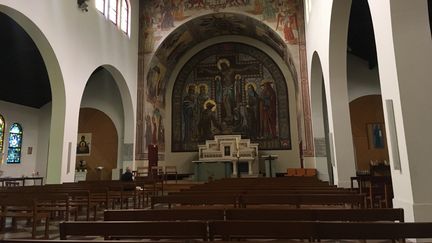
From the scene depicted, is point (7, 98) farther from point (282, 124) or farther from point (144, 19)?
point (282, 124)

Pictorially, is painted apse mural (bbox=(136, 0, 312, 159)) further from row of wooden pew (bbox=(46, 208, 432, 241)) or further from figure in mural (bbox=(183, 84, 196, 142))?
row of wooden pew (bbox=(46, 208, 432, 241))

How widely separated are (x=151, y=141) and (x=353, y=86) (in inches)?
394

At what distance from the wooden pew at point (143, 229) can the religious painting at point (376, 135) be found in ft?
47.9

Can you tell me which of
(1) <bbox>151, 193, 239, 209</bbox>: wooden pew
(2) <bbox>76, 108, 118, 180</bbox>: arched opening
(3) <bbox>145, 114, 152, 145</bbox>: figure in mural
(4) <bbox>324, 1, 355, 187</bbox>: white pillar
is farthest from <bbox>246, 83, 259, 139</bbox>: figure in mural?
(1) <bbox>151, 193, 239, 209</bbox>: wooden pew

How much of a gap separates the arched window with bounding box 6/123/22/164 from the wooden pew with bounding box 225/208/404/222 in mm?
15063

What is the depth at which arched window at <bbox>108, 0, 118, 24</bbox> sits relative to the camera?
1241 centimetres

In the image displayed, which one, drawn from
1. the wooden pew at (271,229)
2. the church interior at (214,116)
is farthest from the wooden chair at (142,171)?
the wooden pew at (271,229)

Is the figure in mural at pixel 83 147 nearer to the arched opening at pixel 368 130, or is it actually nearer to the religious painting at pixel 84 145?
the religious painting at pixel 84 145

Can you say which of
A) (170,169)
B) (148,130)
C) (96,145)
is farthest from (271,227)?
(170,169)

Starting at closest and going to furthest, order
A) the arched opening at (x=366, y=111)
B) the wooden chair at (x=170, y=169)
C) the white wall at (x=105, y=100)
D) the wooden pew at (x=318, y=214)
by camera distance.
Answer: the wooden pew at (x=318, y=214) < the arched opening at (x=366, y=111) < the white wall at (x=105, y=100) < the wooden chair at (x=170, y=169)

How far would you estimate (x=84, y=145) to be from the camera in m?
16.2

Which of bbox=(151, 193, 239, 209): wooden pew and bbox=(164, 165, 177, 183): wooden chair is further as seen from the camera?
bbox=(164, 165, 177, 183): wooden chair

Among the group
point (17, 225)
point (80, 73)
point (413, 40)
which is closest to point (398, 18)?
point (413, 40)

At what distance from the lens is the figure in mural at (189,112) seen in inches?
703
